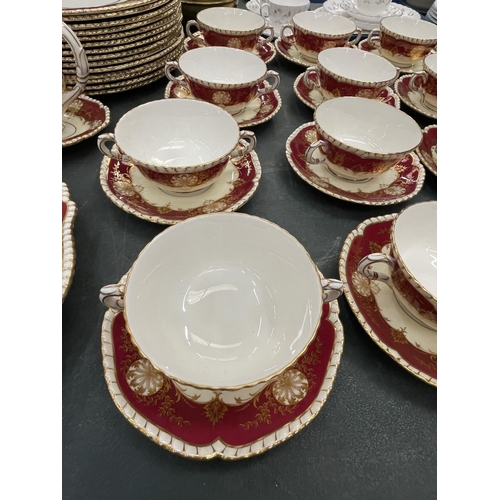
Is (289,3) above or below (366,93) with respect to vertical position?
above

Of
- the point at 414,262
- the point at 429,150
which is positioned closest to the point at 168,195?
the point at 414,262

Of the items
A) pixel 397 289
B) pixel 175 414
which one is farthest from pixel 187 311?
pixel 397 289

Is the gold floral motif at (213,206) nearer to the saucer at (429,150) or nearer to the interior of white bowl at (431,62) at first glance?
the saucer at (429,150)

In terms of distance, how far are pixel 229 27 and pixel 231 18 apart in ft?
0.15

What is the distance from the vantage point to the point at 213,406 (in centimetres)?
52

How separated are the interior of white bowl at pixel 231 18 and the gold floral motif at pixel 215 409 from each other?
152 centimetres

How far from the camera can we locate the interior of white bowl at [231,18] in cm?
150

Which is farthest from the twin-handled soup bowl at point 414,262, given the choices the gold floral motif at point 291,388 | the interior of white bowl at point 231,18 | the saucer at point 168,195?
the interior of white bowl at point 231,18

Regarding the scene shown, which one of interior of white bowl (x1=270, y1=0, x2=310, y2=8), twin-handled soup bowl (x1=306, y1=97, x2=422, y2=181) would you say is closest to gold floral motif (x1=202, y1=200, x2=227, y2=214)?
twin-handled soup bowl (x1=306, y1=97, x2=422, y2=181)

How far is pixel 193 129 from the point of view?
100 centimetres

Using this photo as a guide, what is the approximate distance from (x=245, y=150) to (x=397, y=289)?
1.56ft

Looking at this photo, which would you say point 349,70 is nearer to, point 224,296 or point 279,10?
point 279,10

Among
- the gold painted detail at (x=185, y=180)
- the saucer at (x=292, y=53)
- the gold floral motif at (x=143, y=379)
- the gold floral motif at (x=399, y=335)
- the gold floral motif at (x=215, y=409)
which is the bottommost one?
the gold floral motif at (x=215, y=409)

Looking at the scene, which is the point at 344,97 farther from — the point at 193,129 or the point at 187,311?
the point at 187,311
